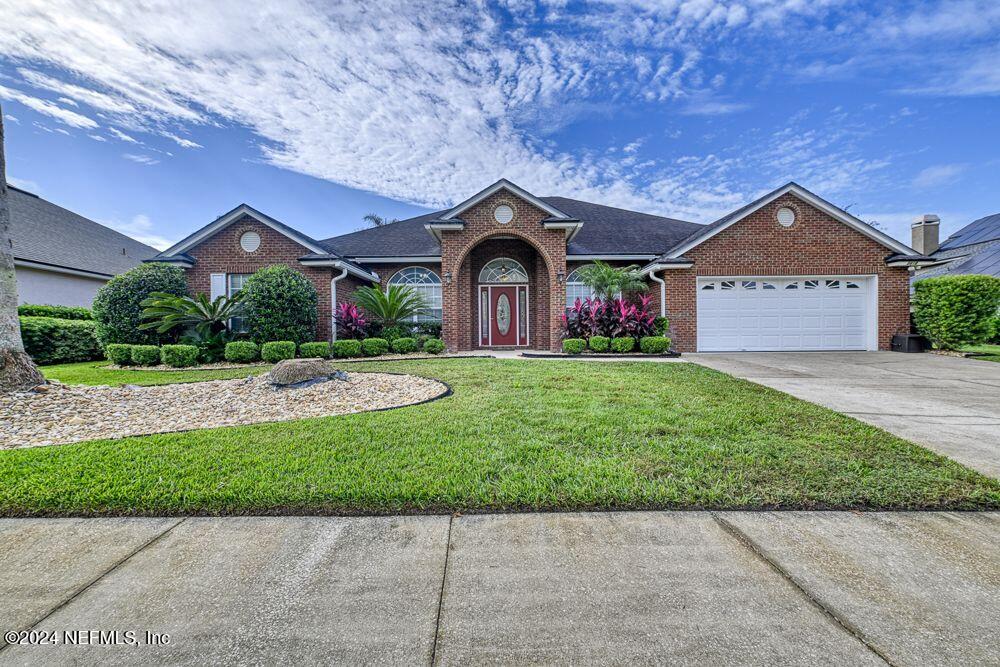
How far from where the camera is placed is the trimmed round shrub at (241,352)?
994 centimetres

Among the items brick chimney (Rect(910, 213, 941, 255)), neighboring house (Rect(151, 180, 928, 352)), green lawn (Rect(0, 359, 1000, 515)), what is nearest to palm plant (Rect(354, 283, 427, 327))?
neighboring house (Rect(151, 180, 928, 352))

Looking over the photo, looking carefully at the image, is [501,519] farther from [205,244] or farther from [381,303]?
[205,244]

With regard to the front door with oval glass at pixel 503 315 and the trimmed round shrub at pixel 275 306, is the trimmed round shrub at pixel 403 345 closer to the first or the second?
the trimmed round shrub at pixel 275 306

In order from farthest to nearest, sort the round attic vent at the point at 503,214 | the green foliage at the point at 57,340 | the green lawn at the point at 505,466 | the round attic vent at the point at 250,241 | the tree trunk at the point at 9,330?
the round attic vent at the point at 250,241, the round attic vent at the point at 503,214, the green foliage at the point at 57,340, the tree trunk at the point at 9,330, the green lawn at the point at 505,466

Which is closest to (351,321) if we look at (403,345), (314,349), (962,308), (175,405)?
(314,349)

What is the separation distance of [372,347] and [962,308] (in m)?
15.9

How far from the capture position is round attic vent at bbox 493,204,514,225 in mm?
11938

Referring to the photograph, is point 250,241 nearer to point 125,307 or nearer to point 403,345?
point 125,307

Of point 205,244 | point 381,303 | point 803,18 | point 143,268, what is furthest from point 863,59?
point 143,268

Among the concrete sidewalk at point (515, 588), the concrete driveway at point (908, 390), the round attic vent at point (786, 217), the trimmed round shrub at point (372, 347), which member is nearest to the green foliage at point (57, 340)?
the trimmed round shrub at point (372, 347)

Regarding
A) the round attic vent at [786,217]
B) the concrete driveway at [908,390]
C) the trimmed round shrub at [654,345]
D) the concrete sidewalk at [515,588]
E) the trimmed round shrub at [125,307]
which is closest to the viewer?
the concrete sidewalk at [515,588]

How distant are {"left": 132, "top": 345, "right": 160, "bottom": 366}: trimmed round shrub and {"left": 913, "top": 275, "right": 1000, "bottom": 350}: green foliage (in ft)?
67.5

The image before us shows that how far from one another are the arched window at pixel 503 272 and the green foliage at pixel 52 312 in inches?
459

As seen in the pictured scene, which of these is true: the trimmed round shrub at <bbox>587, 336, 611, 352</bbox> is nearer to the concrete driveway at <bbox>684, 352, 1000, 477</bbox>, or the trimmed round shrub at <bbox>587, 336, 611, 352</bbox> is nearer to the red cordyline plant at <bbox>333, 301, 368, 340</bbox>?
the concrete driveway at <bbox>684, 352, 1000, 477</bbox>
